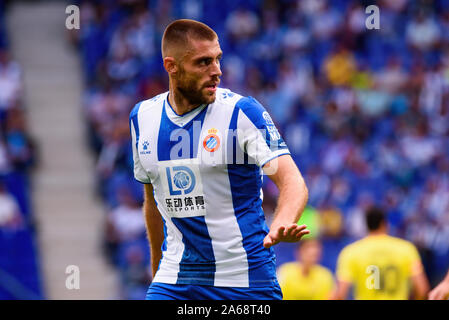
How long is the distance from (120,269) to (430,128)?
591cm

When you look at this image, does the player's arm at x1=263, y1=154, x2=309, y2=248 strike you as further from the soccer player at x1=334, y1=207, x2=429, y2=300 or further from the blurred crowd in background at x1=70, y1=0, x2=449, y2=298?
the blurred crowd in background at x1=70, y1=0, x2=449, y2=298

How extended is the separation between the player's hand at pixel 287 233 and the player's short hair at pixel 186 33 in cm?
117

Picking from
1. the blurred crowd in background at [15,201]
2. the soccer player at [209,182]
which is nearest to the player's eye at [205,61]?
the soccer player at [209,182]

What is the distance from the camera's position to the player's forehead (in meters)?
3.93

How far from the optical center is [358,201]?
39.2 feet

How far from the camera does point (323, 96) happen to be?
14297mm

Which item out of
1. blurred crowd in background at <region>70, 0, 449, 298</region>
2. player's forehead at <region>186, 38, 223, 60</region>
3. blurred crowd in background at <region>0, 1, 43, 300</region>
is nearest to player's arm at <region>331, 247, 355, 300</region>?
player's forehead at <region>186, 38, 223, 60</region>

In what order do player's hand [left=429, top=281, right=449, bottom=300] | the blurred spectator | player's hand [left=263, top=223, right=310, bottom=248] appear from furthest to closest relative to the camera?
the blurred spectator
player's hand [left=429, top=281, right=449, bottom=300]
player's hand [left=263, top=223, right=310, bottom=248]

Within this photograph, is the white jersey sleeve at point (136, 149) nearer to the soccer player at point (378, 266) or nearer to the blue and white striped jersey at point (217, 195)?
the blue and white striped jersey at point (217, 195)

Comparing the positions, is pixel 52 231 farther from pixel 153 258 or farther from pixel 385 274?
pixel 153 258

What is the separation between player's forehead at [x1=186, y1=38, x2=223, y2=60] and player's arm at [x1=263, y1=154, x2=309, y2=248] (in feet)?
2.19

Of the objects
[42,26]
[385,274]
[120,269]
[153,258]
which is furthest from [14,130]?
[153,258]

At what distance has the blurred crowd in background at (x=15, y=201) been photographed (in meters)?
11.2

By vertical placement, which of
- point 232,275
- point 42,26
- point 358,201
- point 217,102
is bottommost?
point 358,201
